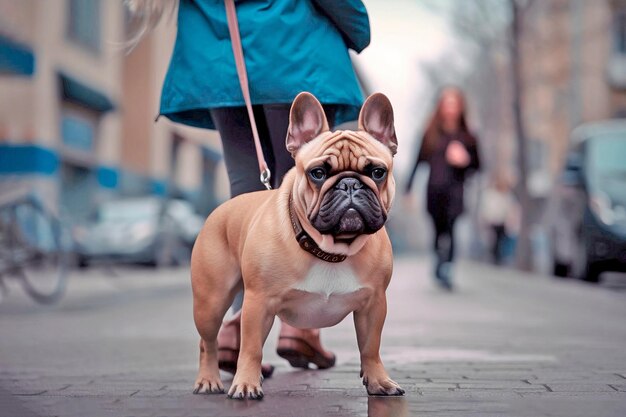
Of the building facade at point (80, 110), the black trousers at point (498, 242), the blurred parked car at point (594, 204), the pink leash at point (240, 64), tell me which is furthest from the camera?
the black trousers at point (498, 242)

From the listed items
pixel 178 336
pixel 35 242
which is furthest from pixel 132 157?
pixel 178 336

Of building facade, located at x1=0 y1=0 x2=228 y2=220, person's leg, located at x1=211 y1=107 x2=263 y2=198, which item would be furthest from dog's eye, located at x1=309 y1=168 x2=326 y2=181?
building facade, located at x1=0 y1=0 x2=228 y2=220

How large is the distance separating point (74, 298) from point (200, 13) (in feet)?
21.6

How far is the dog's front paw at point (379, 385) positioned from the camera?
3410 mm

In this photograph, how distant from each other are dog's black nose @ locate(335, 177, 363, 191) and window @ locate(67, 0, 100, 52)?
2022cm

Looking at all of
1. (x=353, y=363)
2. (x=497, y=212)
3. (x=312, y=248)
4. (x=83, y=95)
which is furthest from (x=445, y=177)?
(x=83, y=95)

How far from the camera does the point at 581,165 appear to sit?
41.3 feet

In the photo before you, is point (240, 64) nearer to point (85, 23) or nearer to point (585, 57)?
point (85, 23)

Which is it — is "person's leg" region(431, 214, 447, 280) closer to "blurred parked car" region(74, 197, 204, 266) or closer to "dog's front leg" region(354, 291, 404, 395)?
"blurred parked car" region(74, 197, 204, 266)

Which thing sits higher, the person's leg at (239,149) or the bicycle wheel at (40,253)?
the person's leg at (239,149)

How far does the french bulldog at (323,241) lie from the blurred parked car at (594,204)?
28.2 feet

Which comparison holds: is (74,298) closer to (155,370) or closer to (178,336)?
(178,336)

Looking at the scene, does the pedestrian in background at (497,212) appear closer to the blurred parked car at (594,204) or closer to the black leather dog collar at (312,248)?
the blurred parked car at (594,204)

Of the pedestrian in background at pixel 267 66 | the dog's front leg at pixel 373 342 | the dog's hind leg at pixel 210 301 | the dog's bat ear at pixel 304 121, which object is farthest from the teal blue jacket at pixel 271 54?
the dog's front leg at pixel 373 342
